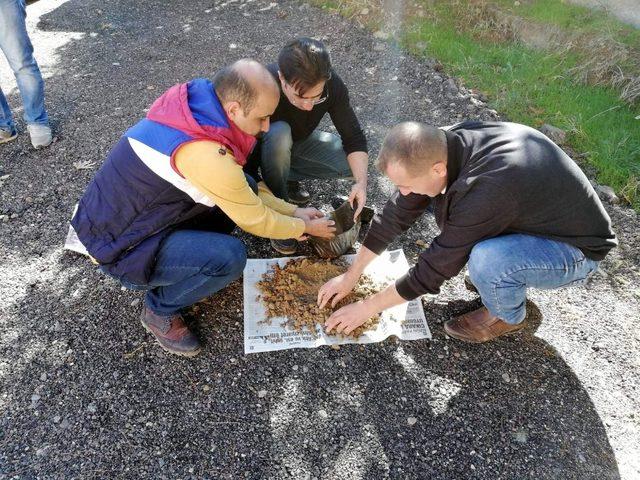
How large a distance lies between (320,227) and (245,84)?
0.86 meters

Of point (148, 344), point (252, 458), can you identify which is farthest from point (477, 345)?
point (148, 344)

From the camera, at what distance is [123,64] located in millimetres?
4777

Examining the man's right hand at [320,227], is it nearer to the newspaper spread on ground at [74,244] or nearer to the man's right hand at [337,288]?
the man's right hand at [337,288]

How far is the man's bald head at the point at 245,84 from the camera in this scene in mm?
1721

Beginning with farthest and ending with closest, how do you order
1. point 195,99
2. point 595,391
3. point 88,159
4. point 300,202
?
point 88,159
point 300,202
point 595,391
point 195,99

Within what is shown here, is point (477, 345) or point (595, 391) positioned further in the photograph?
point (477, 345)

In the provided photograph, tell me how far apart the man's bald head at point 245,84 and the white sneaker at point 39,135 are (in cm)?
245

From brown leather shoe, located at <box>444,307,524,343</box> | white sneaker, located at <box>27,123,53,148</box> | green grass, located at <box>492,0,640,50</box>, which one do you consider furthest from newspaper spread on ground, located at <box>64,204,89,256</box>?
green grass, located at <box>492,0,640,50</box>

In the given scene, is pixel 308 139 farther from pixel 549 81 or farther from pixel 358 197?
pixel 549 81

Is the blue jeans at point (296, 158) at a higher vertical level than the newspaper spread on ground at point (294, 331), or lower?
higher

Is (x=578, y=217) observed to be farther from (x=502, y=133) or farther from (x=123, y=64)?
(x=123, y=64)

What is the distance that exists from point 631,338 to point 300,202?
2.05 metres

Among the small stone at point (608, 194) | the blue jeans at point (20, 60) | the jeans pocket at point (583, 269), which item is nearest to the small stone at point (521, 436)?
the jeans pocket at point (583, 269)

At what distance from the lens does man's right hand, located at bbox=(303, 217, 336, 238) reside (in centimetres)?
231
